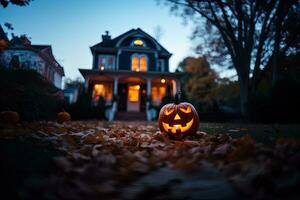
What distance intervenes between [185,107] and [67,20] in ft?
49.1

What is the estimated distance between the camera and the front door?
1773 cm

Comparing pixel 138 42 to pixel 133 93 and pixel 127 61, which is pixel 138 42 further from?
pixel 133 93

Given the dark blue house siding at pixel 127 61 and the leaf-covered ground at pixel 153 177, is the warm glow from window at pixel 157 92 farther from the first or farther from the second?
the leaf-covered ground at pixel 153 177

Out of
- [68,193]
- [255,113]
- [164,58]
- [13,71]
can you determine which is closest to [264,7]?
[255,113]

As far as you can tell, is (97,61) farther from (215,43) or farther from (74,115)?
(215,43)

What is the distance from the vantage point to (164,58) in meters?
18.6

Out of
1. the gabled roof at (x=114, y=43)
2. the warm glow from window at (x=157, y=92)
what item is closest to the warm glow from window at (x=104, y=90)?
the gabled roof at (x=114, y=43)

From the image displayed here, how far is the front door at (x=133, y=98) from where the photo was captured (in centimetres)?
1773

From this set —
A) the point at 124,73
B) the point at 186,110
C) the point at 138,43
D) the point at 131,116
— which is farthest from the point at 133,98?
the point at 186,110

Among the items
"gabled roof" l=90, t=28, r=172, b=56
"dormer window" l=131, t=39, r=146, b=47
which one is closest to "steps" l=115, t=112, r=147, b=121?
"gabled roof" l=90, t=28, r=172, b=56

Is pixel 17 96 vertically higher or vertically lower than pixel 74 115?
higher

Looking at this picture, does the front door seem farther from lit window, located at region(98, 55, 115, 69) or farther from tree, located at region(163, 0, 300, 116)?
tree, located at region(163, 0, 300, 116)

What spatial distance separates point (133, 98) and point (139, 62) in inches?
124

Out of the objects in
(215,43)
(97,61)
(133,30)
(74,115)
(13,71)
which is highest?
(133,30)
